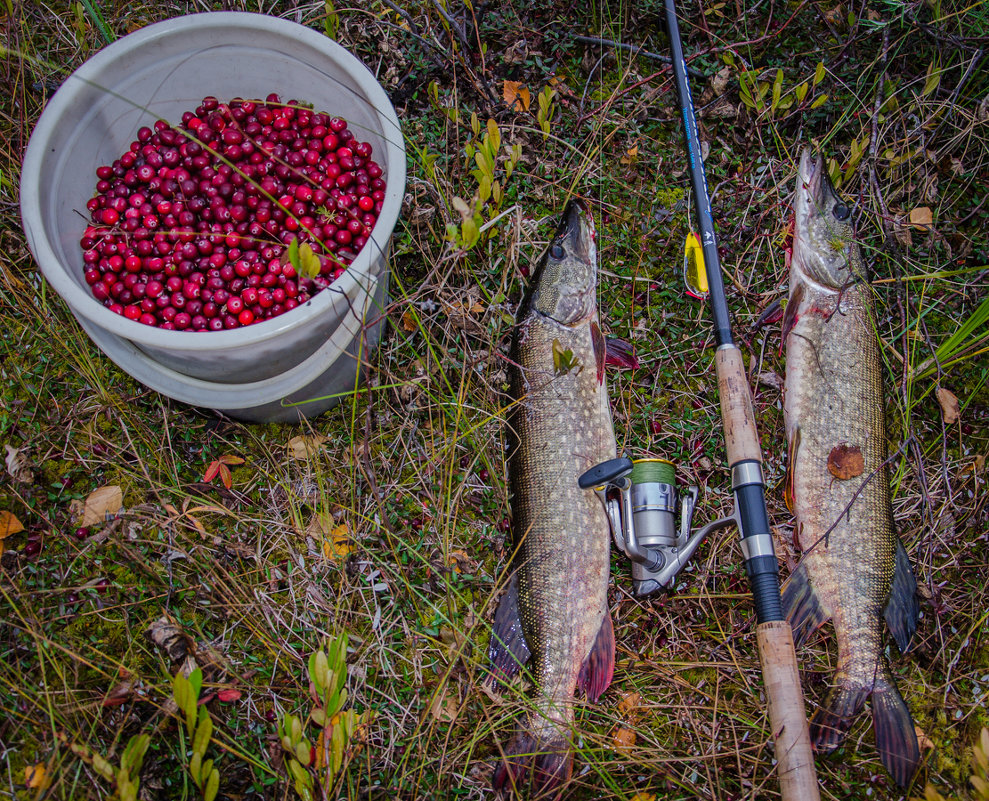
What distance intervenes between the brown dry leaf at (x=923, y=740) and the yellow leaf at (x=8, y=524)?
349 centimetres

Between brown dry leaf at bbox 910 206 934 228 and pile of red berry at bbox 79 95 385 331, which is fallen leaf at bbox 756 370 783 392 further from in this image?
pile of red berry at bbox 79 95 385 331

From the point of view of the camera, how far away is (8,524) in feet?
8.36

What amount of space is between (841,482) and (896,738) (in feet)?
3.01

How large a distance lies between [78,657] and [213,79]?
2.17 meters

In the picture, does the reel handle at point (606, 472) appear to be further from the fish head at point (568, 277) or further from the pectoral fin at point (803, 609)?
the pectoral fin at point (803, 609)

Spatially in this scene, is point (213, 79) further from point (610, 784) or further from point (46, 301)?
point (610, 784)

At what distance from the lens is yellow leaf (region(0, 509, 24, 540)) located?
2.54 meters

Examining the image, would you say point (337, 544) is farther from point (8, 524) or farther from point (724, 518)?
point (724, 518)

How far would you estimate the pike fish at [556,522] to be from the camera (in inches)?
95.0

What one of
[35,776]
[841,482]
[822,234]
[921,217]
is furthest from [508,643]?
[921,217]

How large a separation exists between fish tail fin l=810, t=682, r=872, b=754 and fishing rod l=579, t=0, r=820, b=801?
35 cm

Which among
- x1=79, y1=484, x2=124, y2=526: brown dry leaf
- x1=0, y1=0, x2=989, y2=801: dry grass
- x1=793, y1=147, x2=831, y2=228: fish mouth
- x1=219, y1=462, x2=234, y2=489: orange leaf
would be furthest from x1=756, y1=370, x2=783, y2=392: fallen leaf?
x1=79, y1=484, x2=124, y2=526: brown dry leaf

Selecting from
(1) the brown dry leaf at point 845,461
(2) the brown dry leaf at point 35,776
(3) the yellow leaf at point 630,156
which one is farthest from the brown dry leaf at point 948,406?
(2) the brown dry leaf at point 35,776

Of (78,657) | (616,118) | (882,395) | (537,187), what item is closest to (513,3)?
(616,118)
